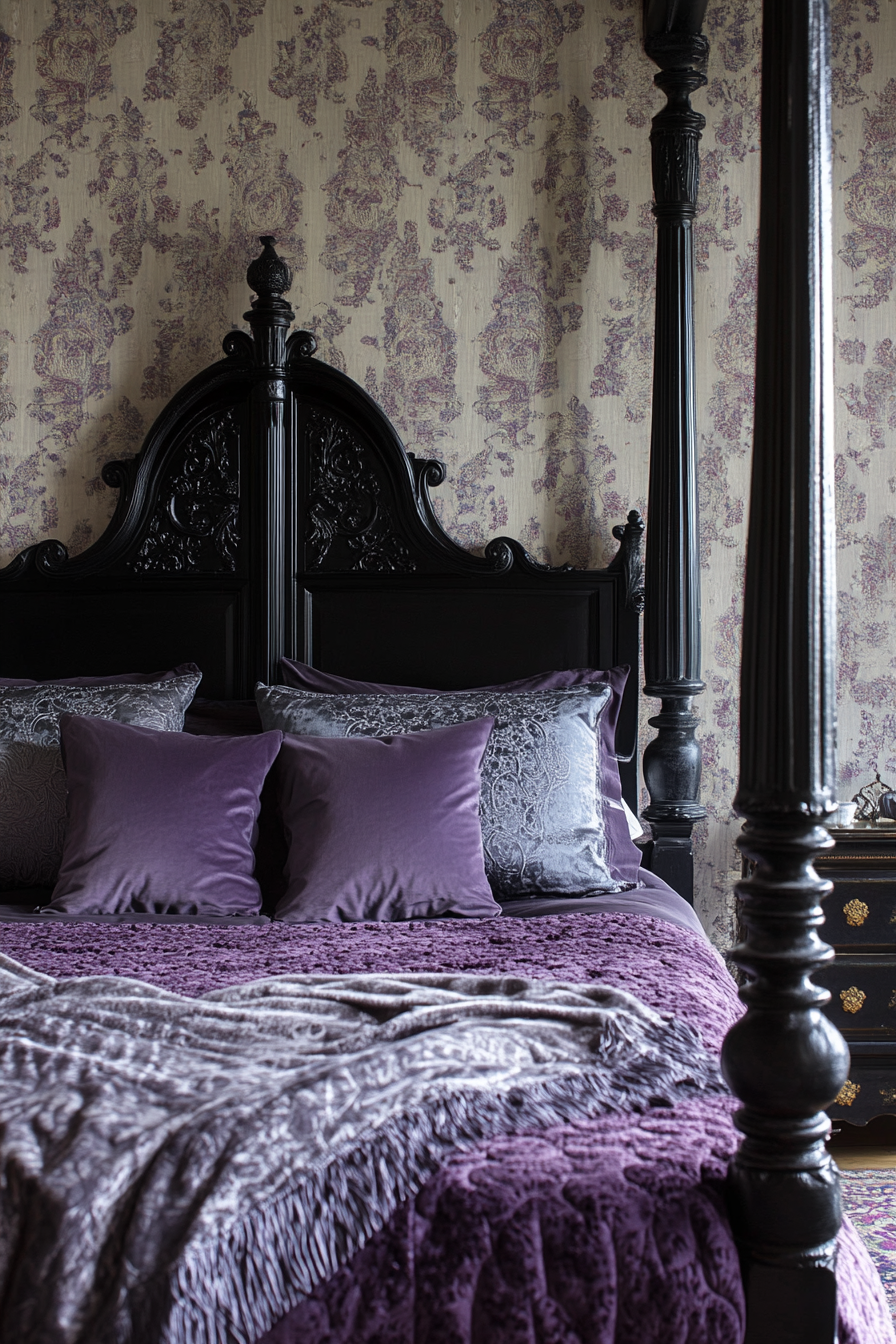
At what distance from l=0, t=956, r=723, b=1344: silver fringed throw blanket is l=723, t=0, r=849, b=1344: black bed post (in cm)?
20

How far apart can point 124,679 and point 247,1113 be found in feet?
6.37

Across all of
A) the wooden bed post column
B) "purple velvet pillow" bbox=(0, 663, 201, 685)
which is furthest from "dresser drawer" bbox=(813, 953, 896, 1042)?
"purple velvet pillow" bbox=(0, 663, 201, 685)

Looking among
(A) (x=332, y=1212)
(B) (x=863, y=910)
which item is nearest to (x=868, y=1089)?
(B) (x=863, y=910)

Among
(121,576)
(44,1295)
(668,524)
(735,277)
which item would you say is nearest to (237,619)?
(121,576)

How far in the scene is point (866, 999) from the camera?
2.71 metres

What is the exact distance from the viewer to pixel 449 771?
89.9 inches

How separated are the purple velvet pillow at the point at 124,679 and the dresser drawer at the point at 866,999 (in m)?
1.77

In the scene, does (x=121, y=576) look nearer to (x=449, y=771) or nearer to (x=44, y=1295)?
(x=449, y=771)

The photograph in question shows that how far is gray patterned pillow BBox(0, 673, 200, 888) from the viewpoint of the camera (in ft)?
8.02

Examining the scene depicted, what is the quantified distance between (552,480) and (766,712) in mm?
2038

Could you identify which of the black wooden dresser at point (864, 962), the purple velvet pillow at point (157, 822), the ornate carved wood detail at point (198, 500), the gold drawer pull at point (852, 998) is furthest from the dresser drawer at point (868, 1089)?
the ornate carved wood detail at point (198, 500)

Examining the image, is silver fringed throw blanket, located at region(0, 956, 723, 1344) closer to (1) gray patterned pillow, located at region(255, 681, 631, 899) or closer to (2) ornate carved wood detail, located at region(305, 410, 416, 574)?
(1) gray patterned pillow, located at region(255, 681, 631, 899)

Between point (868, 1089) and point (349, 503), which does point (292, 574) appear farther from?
point (868, 1089)

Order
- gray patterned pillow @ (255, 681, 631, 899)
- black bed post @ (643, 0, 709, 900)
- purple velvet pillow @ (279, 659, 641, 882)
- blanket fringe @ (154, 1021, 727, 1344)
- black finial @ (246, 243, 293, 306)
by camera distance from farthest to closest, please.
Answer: black finial @ (246, 243, 293, 306)
black bed post @ (643, 0, 709, 900)
purple velvet pillow @ (279, 659, 641, 882)
gray patterned pillow @ (255, 681, 631, 899)
blanket fringe @ (154, 1021, 727, 1344)
